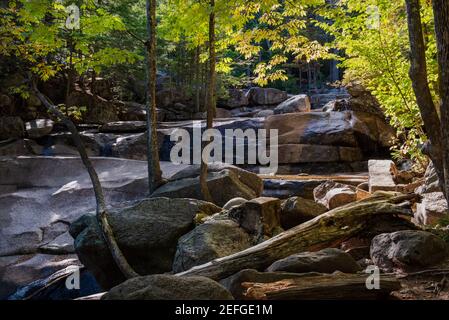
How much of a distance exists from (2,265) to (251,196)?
6.21m

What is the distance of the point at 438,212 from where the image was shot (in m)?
6.04

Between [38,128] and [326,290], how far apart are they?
17.7 metres

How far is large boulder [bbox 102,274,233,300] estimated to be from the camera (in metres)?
3.02

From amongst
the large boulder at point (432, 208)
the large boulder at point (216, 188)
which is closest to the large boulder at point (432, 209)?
the large boulder at point (432, 208)

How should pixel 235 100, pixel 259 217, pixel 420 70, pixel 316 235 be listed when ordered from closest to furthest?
1. pixel 420 70
2. pixel 316 235
3. pixel 259 217
4. pixel 235 100

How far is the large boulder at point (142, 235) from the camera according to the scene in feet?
21.4

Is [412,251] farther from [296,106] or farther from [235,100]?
[235,100]

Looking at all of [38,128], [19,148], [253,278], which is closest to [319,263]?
[253,278]

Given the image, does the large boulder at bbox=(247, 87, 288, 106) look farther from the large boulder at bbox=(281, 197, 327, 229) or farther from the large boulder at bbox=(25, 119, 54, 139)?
the large boulder at bbox=(281, 197, 327, 229)

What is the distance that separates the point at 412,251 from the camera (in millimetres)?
4270

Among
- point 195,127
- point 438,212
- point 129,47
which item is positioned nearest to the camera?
point 438,212

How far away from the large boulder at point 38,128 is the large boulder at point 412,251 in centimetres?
1727
